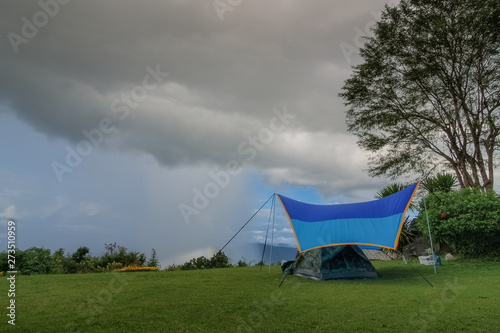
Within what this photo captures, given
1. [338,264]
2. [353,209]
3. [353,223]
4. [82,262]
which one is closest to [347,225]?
[353,223]

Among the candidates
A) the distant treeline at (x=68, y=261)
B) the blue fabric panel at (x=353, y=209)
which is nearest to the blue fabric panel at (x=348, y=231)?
the blue fabric panel at (x=353, y=209)

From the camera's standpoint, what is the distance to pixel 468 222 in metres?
13.8

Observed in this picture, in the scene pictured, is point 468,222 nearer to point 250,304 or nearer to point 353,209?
point 353,209

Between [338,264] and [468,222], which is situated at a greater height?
[468,222]

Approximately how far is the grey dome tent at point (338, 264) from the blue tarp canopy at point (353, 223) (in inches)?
33.1

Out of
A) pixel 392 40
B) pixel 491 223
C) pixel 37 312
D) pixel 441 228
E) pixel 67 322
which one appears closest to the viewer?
pixel 67 322

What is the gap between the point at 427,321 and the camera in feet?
19.1

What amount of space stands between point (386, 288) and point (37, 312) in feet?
24.0

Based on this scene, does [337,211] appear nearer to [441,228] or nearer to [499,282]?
[499,282]

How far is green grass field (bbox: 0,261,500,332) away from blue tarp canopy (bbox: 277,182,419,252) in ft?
3.61

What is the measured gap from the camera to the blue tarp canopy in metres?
9.89

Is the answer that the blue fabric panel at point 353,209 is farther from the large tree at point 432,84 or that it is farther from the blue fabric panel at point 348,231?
the large tree at point 432,84

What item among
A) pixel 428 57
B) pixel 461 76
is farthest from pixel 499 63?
pixel 428 57

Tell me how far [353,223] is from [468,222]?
607 cm
